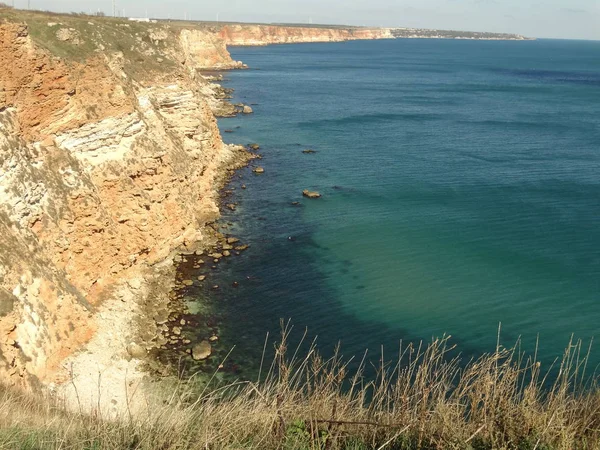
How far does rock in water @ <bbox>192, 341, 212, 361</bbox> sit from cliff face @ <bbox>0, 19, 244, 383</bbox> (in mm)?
4220

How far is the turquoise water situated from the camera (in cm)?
2555

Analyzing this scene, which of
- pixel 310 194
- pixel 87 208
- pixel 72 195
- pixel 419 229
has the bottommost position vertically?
pixel 419 229

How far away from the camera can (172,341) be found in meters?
22.9

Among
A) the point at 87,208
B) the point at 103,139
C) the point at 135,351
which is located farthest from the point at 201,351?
the point at 103,139

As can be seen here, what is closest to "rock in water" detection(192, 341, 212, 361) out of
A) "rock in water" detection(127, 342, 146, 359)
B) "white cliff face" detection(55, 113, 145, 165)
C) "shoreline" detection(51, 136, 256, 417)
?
"shoreline" detection(51, 136, 256, 417)

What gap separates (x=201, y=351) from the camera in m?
22.1

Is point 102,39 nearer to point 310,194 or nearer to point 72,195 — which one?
point 72,195

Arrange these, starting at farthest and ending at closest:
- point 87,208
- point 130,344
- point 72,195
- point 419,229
Result: point 419,229 → point 87,208 → point 72,195 → point 130,344

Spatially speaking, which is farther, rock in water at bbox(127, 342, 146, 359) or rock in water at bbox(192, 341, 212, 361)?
rock in water at bbox(192, 341, 212, 361)

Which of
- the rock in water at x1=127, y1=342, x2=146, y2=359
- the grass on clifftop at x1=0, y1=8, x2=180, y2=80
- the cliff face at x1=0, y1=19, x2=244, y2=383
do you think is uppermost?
the grass on clifftop at x1=0, y1=8, x2=180, y2=80

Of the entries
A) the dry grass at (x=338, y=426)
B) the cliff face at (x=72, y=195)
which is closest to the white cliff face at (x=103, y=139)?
the cliff face at (x=72, y=195)

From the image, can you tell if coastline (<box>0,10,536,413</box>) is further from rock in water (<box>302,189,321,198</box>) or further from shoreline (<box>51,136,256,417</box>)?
rock in water (<box>302,189,321,198</box>)

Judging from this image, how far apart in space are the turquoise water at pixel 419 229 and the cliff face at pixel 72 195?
5.54 metres

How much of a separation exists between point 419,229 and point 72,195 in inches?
892
